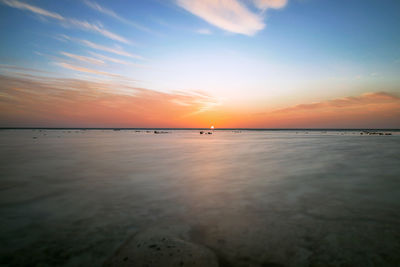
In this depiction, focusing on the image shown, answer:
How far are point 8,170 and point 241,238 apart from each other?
45.1 feet

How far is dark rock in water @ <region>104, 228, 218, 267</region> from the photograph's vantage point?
3607mm

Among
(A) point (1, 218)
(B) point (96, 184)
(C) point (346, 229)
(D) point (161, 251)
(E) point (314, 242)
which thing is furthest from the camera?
(B) point (96, 184)

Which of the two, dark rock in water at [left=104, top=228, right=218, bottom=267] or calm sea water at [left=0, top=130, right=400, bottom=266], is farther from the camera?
calm sea water at [left=0, top=130, right=400, bottom=266]

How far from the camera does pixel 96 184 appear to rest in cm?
895

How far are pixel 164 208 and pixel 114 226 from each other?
154 centimetres

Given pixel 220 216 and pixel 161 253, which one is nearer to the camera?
pixel 161 253

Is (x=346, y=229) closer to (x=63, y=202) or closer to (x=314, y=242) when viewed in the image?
(x=314, y=242)

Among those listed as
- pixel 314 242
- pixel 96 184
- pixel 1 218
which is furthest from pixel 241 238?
pixel 96 184

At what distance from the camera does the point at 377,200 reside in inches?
262

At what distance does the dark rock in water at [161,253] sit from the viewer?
142 inches

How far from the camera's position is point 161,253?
384cm

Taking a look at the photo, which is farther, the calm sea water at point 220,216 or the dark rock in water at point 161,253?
the calm sea water at point 220,216

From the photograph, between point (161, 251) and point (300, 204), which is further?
point (300, 204)

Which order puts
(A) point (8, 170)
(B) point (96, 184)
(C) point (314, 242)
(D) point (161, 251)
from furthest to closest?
(A) point (8, 170)
(B) point (96, 184)
(C) point (314, 242)
(D) point (161, 251)
